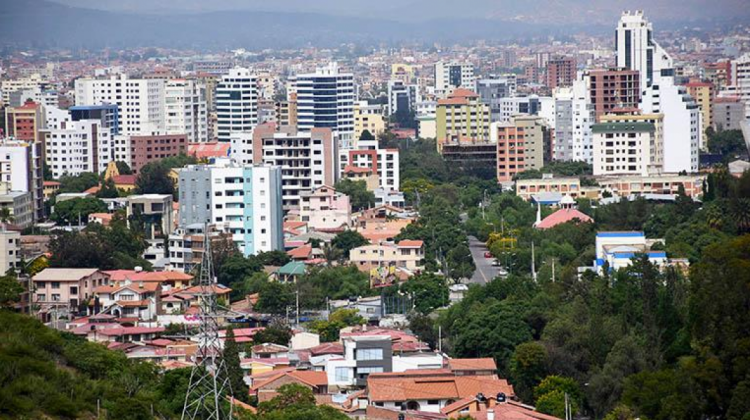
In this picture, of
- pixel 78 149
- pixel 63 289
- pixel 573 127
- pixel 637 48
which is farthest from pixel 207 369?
pixel 637 48

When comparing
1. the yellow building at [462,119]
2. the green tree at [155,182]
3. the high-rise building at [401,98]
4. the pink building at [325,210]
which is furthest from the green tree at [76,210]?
the high-rise building at [401,98]

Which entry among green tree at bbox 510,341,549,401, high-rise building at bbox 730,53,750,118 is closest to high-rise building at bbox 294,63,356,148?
high-rise building at bbox 730,53,750,118

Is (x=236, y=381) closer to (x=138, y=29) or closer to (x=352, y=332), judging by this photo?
(x=352, y=332)

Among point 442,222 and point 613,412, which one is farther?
point 442,222

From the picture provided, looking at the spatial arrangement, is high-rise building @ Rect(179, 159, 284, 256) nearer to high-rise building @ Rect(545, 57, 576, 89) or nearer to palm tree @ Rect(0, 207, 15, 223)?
palm tree @ Rect(0, 207, 15, 223)

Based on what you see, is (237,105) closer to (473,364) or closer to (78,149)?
(78,149)

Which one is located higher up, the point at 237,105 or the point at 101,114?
the point at 237,105

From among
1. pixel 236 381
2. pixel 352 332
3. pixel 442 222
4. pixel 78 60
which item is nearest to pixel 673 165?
pixel 442 222
